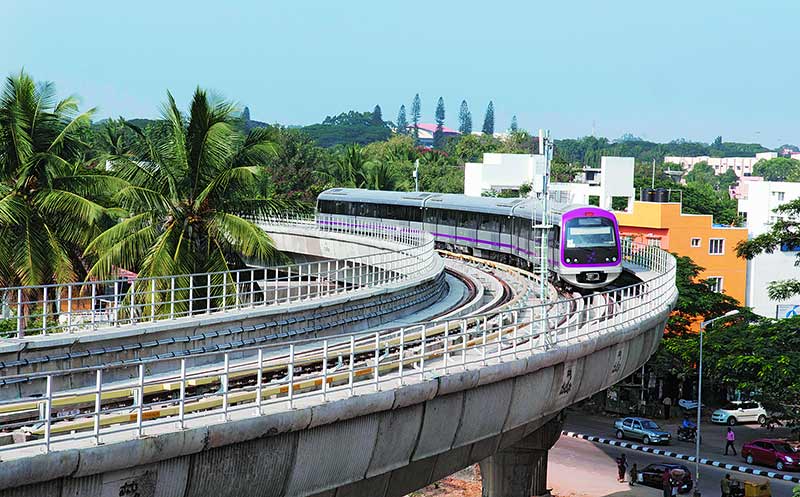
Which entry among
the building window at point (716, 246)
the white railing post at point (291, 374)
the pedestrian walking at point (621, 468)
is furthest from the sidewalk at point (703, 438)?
the white railing post at point (291, 374)

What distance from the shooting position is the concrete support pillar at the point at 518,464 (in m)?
29.4

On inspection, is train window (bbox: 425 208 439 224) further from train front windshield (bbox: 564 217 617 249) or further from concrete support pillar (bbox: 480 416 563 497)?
concrete support pillar (bbox: 480 416 563 497)

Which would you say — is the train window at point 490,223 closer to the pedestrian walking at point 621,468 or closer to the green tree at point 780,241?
the pedestrian walking at point 621,468

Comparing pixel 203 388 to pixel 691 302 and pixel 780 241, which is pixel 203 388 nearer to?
pixel 780 241

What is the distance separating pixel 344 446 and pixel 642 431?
30263 millimetres

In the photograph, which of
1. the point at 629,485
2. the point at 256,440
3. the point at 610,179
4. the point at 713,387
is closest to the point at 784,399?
the point at 629,485

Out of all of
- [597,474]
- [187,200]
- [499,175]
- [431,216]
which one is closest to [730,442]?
[597,474]

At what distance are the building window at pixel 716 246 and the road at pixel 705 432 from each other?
13470 mm

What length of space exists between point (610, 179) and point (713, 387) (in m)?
28.5

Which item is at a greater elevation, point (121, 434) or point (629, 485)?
point (121, 434)

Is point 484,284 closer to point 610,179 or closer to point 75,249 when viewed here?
point 75,249

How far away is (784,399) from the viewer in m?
35.0

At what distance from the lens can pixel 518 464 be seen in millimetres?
29609

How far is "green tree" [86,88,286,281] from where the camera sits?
25.4 m
